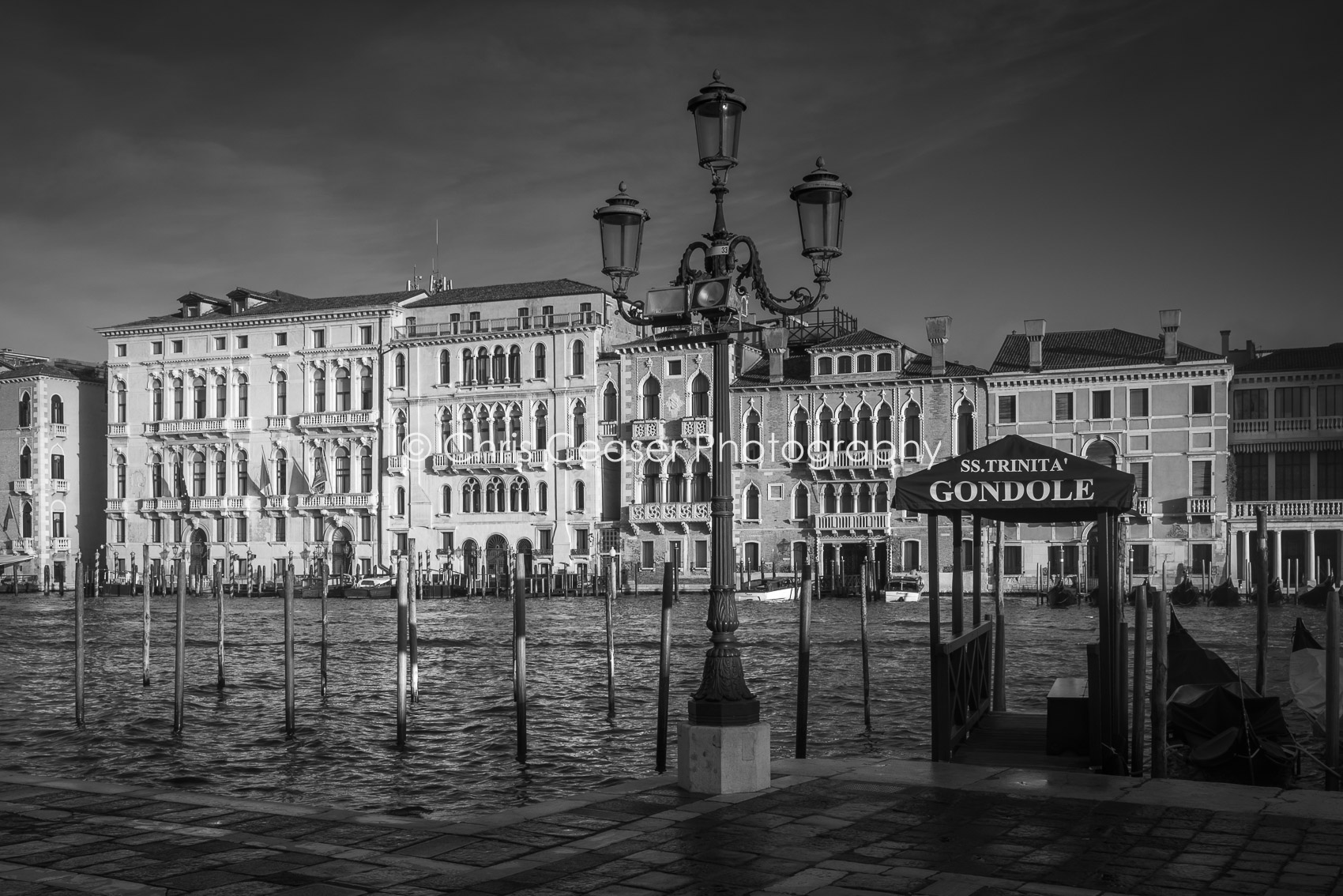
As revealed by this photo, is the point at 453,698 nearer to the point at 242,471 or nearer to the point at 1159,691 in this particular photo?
the point at 1159,691

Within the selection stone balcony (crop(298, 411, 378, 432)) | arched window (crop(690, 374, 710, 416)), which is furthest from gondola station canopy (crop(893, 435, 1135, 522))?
stone balcony (crop(298, 411, 378, 432))

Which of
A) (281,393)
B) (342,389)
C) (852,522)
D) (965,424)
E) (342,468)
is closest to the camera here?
(965,424)

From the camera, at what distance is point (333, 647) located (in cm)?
2917

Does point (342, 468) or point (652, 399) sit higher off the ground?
point (652, 399)

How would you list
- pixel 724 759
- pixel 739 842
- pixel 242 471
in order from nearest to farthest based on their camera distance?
pixel 739 842, pixel 724 759, pixel 242 471

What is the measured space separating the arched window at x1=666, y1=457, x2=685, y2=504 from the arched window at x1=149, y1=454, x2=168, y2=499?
23.1 meters

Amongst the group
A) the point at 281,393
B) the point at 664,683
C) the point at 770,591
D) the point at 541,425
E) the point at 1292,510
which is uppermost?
the point at 281,393

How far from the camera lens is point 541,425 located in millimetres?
53594

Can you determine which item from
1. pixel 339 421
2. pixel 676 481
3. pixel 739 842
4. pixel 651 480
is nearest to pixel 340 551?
pixel 339 421

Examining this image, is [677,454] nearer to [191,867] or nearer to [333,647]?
[333,647]

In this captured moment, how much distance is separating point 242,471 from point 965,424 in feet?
99.7

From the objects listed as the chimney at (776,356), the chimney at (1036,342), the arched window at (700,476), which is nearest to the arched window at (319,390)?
the arched window at (700,476)

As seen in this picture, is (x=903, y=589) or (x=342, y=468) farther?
(x=342, y=468)

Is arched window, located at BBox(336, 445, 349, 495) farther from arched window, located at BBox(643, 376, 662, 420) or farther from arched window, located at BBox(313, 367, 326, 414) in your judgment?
arched window, located at BBox(643, 376, 662, 420)
